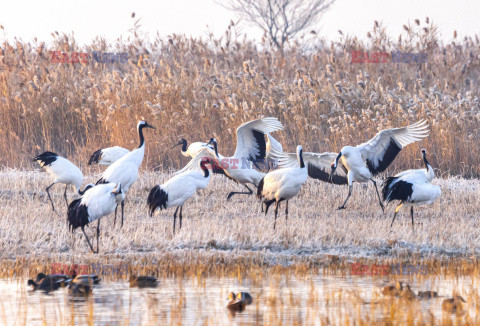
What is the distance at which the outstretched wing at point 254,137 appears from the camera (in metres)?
9.75

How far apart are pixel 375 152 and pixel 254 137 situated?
1.63m

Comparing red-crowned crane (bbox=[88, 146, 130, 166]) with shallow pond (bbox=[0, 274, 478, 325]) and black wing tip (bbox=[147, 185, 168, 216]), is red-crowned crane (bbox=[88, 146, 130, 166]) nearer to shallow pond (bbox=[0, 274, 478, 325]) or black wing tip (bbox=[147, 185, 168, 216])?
black wing tip (bbox=[147, 185, 168, 216])

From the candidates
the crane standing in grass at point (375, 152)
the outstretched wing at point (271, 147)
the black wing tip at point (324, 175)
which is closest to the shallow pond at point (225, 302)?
the crane standing in grass at point (375, 152)

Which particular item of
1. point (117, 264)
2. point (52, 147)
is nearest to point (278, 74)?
point (52, 147)

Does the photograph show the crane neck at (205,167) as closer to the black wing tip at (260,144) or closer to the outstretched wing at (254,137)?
the outstretched wing at (254,137)

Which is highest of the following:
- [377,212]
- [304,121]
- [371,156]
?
[304,121]

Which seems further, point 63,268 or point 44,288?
point 63,268

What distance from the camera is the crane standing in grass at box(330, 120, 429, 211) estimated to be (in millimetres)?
9492

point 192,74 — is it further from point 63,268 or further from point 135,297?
point 135,297

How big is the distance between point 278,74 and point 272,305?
11475 mm

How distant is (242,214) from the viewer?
9.59 metres

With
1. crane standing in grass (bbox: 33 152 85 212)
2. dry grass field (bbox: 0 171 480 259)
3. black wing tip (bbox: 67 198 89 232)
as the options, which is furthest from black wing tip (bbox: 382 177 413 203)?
crane standing in grass (bbox: 33 152 85 212)

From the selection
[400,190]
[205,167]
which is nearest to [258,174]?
[205,167]

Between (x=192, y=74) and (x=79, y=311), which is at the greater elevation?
(x=192, y=74)
